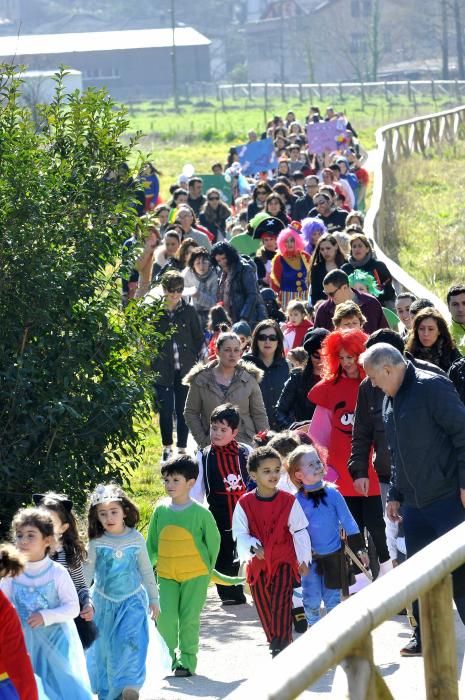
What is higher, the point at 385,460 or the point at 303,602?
the point at 385,460

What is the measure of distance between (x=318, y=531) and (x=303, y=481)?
10.4 inches

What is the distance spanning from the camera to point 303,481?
814 cm

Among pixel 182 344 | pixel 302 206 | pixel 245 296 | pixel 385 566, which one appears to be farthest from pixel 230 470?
pixel 302 206

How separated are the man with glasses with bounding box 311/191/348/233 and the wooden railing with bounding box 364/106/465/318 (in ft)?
11.7

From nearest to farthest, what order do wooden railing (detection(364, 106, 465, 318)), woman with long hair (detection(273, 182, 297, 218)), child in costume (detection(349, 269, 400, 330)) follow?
1. child in costume (detection(349, 269, 400, 330))
2. woman with long hair (detection(273, 182, 297, 218))
3. wooden railing (detection(364, 106, 465, 318))

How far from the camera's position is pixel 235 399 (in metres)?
10.5

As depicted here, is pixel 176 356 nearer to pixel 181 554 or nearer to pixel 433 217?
pixel 181 554

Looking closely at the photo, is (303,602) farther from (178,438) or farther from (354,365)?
(178,438)

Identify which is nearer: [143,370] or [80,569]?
[80,569]

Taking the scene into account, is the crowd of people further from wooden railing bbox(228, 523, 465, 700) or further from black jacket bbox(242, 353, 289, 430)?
wooden railing bbox(228, 523, 465, 700)

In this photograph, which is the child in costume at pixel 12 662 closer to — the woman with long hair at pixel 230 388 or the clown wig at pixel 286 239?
the woman with long hair at pixel 230 388

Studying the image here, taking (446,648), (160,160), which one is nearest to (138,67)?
(160,160)

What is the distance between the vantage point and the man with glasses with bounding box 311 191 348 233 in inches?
711

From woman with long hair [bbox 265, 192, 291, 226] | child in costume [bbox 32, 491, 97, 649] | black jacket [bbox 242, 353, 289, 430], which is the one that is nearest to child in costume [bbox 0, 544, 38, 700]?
child in costume [bbox 32, 491, 97, 649]
